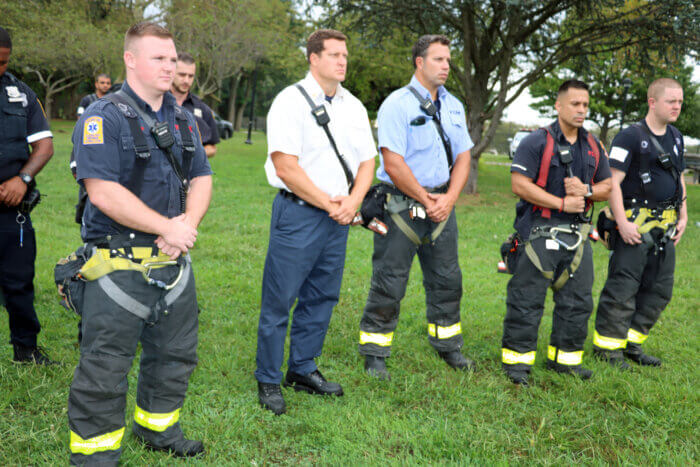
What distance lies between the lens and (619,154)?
503 cm

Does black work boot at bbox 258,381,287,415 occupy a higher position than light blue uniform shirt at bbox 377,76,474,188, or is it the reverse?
light blue uniform shirt at bbox 377,76,474,188

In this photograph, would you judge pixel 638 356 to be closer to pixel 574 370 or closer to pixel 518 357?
pixel 574 370

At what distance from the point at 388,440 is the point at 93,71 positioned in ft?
109

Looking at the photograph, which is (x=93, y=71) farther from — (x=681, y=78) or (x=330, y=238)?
(x=681, y=78)

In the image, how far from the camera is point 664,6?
35.9 feet

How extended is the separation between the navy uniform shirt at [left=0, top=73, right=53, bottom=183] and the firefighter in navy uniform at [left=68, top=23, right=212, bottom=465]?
1658 mm

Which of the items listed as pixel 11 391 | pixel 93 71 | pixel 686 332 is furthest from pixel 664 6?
pixel 93 71

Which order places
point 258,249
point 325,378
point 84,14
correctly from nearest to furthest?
point 325,378, point 258,249, point 84,14

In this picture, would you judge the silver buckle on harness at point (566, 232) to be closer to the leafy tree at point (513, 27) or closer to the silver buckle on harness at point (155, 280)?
the silver buckle on harness at point (155, 280)

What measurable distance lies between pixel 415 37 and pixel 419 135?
488 inches

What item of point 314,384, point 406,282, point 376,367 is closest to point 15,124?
point 314,384

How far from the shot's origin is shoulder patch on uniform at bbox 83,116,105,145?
9.26ft

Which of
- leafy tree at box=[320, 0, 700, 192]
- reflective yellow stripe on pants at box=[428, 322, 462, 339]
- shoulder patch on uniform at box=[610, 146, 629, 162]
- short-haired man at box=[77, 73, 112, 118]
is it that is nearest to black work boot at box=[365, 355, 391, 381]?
reflective yellow stripe on pants at box=[428, 322, 462, 339]

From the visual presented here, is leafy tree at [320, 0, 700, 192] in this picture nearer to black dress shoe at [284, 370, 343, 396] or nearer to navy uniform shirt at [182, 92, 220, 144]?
navy uniform shirt at [182, 92, 220, 144]
